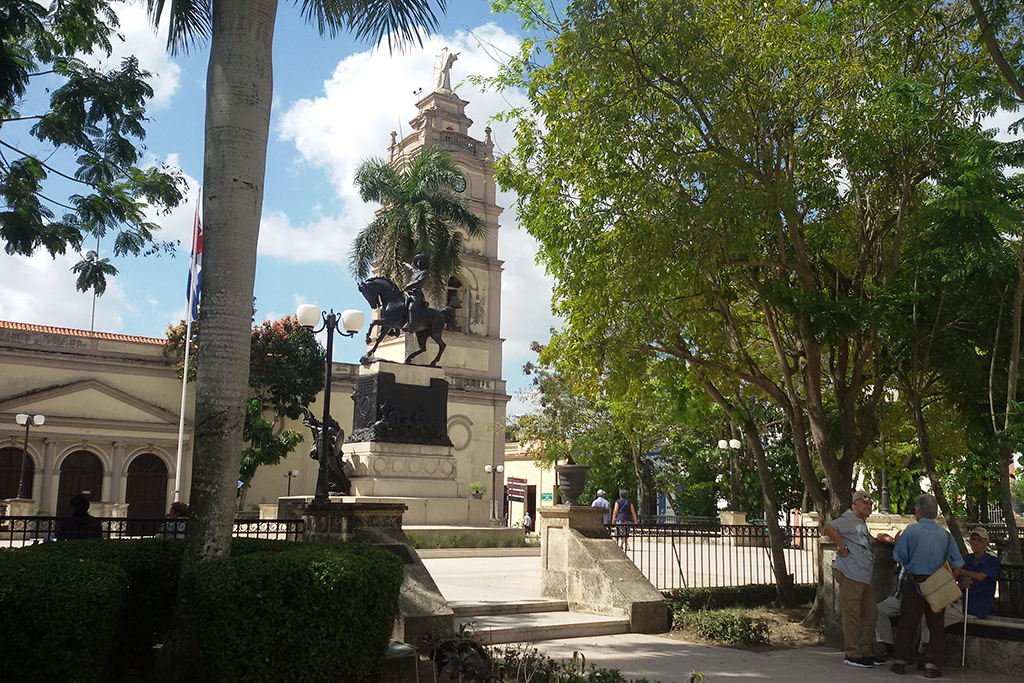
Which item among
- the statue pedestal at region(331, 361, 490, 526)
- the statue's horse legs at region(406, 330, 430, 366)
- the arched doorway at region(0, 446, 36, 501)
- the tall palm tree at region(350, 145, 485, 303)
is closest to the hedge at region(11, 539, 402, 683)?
the statue pedestal at region(331, 361, 490, 526)

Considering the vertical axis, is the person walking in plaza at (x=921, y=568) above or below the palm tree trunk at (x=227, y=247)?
below

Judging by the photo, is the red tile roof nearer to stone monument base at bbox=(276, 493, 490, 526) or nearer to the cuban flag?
the cuban flag

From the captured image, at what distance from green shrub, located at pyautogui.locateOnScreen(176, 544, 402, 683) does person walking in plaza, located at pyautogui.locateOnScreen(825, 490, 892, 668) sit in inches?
202

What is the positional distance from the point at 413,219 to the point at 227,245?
1102 inches

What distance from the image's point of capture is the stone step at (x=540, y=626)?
31.3ft

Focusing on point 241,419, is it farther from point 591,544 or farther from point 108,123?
point 108,123

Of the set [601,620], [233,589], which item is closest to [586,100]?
[601,620]

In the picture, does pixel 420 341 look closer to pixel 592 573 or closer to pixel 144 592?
pixel 592 573

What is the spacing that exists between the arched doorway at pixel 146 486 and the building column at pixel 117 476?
57 cm

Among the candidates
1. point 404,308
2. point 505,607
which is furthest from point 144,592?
point 404,308

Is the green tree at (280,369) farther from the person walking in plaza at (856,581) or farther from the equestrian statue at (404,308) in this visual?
the person walking in plaza at (856,581)

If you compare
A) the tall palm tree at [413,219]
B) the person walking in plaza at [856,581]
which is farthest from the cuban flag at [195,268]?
the person walking in plaza at [856,581]

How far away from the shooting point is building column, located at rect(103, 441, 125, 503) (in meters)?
40.1

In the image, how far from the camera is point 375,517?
376 inches
